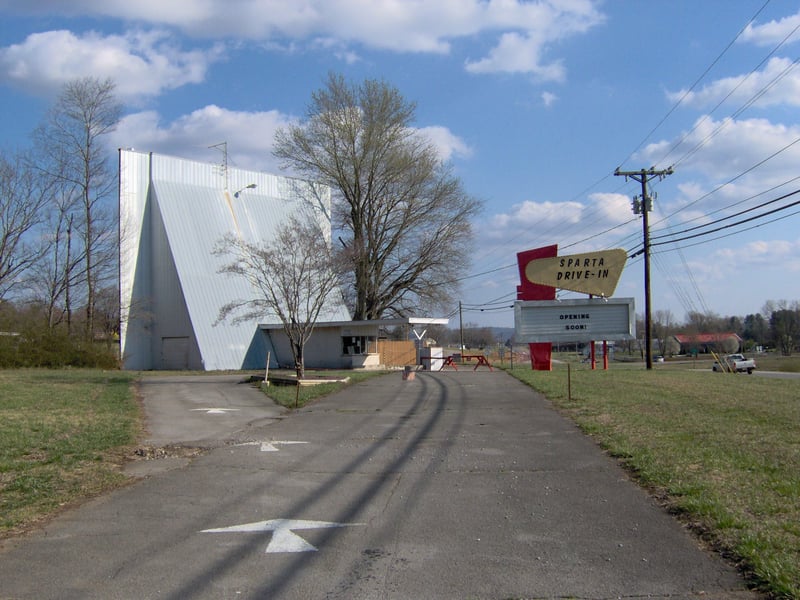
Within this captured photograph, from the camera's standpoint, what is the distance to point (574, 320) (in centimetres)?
1391

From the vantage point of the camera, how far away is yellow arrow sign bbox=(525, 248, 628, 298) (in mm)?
12188

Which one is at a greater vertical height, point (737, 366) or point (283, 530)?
point (737, 366)

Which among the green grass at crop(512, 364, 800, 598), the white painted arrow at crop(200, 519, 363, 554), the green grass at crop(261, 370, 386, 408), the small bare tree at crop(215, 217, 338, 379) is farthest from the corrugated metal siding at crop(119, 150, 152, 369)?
the white painted arrow at crop(200, 519, 363, 554)

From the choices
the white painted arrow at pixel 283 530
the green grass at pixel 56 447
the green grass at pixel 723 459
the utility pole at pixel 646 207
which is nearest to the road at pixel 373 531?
the white painted arrow at pixel 283 530

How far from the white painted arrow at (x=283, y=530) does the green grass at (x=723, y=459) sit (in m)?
3.31

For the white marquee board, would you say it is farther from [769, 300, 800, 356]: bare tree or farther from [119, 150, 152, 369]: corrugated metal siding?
[769, 300, 800, 356]: bare tree

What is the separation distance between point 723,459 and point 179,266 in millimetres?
32965

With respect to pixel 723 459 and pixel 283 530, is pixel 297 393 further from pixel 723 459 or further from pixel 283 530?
pixel 283 530

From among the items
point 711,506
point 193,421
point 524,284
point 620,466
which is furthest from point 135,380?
point 711,506

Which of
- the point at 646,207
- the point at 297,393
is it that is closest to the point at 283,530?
the point at 297,393

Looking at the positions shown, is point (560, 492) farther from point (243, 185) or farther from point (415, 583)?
point (243, 185)

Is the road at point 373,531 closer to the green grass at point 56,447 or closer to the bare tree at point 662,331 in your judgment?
the green grass at point 56,447

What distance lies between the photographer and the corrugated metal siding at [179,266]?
37.2 meters

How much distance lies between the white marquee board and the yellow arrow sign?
0.81 metres
